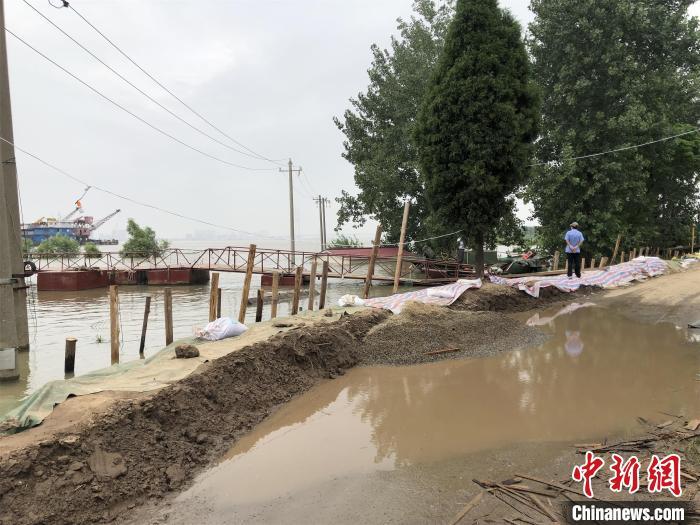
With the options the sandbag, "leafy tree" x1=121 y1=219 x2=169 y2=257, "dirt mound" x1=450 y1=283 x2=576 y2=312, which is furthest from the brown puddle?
"leafy tree" x1=121 y1=219 x2=169 y2=257

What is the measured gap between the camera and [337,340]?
8828 mm

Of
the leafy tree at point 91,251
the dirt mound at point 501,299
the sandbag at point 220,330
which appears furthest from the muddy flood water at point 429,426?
the leafy tree at point 91,251

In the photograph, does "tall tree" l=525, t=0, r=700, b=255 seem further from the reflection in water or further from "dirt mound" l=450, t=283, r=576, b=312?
the reflection in water

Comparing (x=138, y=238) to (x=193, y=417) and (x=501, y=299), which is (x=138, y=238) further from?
(x=193, y=417)

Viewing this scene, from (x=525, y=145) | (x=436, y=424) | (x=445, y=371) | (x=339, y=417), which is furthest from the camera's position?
(x=525, y=145)

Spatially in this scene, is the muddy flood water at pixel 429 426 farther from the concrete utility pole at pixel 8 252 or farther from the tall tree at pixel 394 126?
the tall tree at pixel 394 126

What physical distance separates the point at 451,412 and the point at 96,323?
49.5ft

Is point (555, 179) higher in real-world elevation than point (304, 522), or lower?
higher

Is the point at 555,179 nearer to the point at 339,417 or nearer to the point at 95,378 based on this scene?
the point at 339,417

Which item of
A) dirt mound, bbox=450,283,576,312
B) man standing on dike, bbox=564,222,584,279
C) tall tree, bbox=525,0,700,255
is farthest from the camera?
tall tree, bbox=525,0,700,255

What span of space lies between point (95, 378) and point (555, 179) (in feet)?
65.6

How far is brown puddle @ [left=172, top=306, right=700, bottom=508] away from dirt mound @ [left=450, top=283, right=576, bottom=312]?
3.47m

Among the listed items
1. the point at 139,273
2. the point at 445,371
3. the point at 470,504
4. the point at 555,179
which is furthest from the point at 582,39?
the point at 139,273

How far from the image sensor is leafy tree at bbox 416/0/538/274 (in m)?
14.1
